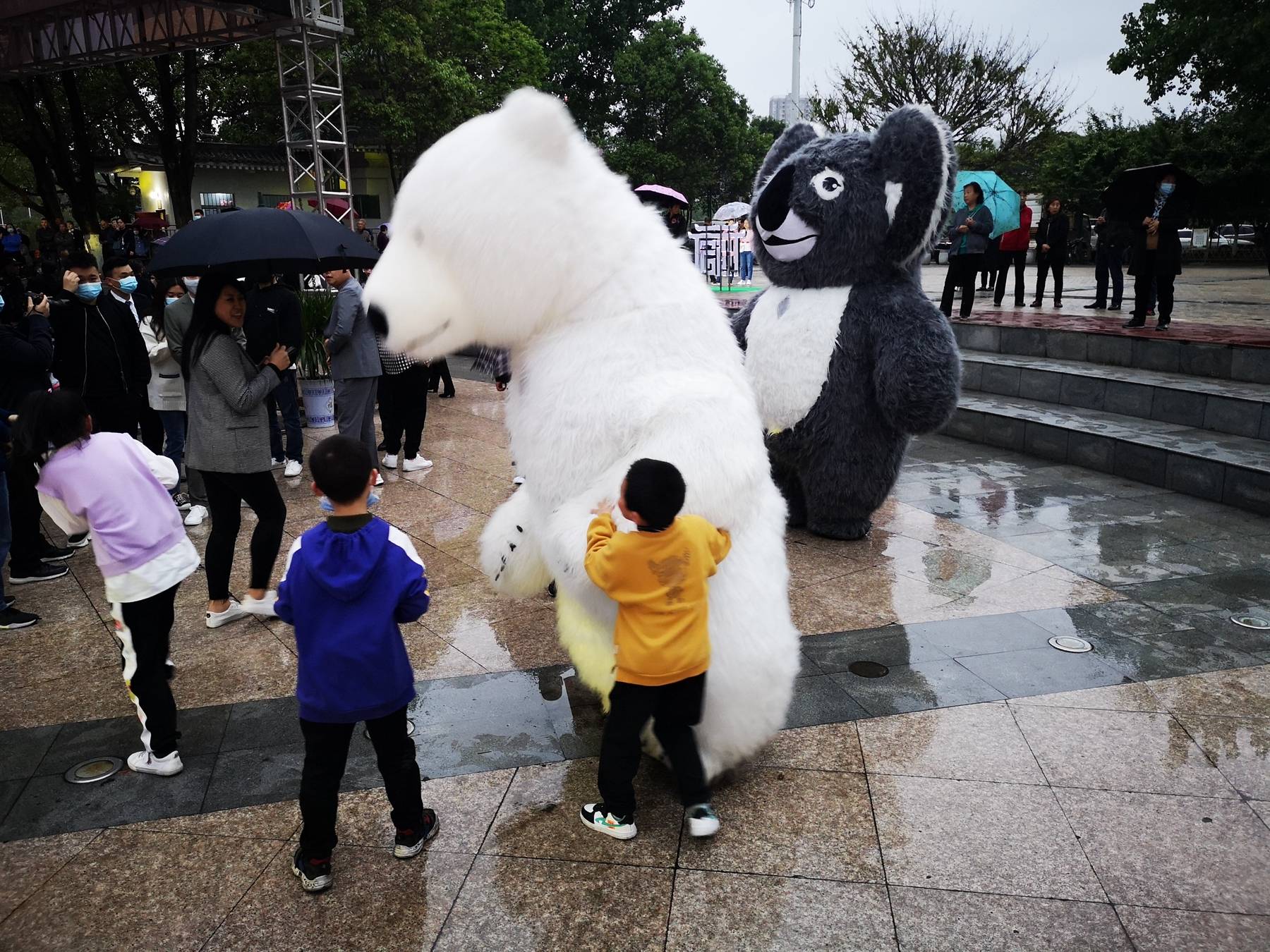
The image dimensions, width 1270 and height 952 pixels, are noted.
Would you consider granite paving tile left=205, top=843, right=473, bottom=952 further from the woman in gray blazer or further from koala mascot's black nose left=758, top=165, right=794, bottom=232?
koala mascot's black nose left=758, top=165, right=794, bottom=232

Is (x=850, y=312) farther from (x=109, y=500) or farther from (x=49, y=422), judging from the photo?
(x=49, y=422)

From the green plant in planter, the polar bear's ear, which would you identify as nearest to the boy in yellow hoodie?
the polar bear's ear

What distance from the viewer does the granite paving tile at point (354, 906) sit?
243 cm

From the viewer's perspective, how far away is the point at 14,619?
4.56 meters

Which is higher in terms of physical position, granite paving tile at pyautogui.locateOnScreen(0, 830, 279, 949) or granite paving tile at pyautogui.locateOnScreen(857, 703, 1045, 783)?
granite paving tile at pyautogui.locateOnScreen(857, 703, 1045, 783)

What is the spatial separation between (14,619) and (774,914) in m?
4.08

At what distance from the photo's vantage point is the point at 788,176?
→ 16.8 ft

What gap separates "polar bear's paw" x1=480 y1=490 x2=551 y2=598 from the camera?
124 inches

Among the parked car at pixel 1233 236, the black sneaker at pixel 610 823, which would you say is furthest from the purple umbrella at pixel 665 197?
the parked car at pixel 1233 236

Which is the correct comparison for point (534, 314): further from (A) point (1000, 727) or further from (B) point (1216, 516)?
(B) point (1216, 516)

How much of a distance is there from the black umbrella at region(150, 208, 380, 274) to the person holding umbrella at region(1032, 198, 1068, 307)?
33.0 feet

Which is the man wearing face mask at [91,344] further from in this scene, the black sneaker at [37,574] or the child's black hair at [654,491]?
the child's black hair at [654,491]

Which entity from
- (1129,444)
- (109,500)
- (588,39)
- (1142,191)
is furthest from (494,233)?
(588,39)

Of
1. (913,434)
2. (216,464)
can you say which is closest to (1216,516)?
(913,434)
